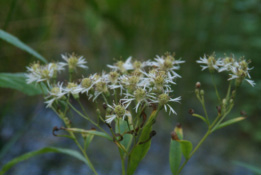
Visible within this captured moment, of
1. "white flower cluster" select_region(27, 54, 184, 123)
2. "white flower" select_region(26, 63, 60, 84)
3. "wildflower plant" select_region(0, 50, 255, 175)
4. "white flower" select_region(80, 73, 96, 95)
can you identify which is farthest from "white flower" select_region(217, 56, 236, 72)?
"white flower" select_region(26, 63, 60, 84)

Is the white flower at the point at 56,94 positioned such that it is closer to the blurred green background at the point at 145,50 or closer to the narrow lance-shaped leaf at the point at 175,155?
the narrow lance-shaped leaf at the point at 175,155

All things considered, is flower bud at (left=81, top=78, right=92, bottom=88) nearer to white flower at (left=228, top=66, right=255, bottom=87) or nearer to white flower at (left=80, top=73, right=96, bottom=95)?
white flower at (left=80, top=73, right=96, bottom=95)

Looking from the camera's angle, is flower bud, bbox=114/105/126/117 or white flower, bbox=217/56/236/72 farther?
white flower, bbox=217/56/236/72

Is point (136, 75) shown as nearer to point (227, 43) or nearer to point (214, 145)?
point (214, 145)

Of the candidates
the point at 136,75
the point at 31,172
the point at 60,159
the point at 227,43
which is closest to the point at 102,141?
the point at 60,159

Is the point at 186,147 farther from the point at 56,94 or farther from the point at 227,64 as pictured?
the point at 56,94

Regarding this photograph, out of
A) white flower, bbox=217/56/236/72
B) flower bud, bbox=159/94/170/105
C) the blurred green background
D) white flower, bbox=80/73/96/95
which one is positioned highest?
the blurred green background

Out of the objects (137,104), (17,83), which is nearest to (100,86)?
(137,104)
